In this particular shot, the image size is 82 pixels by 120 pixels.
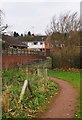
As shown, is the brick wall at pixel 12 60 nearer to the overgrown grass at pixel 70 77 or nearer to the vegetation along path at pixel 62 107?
the overgrown grass at pixel 70 77

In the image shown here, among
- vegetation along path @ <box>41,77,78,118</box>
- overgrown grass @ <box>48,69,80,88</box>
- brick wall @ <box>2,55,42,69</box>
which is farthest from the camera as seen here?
brick wall @ <box>2,55,42,69</box>

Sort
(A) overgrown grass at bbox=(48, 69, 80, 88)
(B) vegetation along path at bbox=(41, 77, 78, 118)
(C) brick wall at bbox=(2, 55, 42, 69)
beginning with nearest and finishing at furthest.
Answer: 1. (B) vegetation along path at bbox=(41, 77, 78, 118)
2. (A) overgrown grass at bbox=(48, 69, 80, 88)
3. (C) brick wall at bbox=(2, 55, 42, 69)

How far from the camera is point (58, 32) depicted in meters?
52.4

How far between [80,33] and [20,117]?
3933 centimetres

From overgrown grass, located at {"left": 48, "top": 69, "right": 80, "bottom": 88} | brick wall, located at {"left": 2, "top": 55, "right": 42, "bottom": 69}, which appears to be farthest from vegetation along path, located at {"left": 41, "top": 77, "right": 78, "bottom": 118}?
brick wall, located at {"left": 2, "top": 55, "right": 42, "bottom": 69}

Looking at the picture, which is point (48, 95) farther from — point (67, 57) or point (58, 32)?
point (58, 32)

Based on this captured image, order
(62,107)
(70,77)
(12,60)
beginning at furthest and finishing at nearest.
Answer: (12,60)
(70,77)
(62,107)

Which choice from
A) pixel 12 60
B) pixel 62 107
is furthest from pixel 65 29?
pixel 62 107

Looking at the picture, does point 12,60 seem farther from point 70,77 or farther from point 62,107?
point 62,107

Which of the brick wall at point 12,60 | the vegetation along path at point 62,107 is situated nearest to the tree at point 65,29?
the brick wall at point 12,60

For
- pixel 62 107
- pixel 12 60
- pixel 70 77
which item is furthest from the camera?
pixel 12 60

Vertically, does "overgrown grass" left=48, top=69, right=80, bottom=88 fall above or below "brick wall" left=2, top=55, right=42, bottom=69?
below

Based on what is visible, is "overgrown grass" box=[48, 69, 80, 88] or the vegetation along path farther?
"overgrown grass" box=[48, 69, 80, 88]

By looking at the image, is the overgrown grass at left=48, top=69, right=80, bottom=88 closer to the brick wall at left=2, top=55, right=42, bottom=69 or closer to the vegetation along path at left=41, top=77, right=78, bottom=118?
the brick wall at left=2, top=55, right=42, bottom=69
